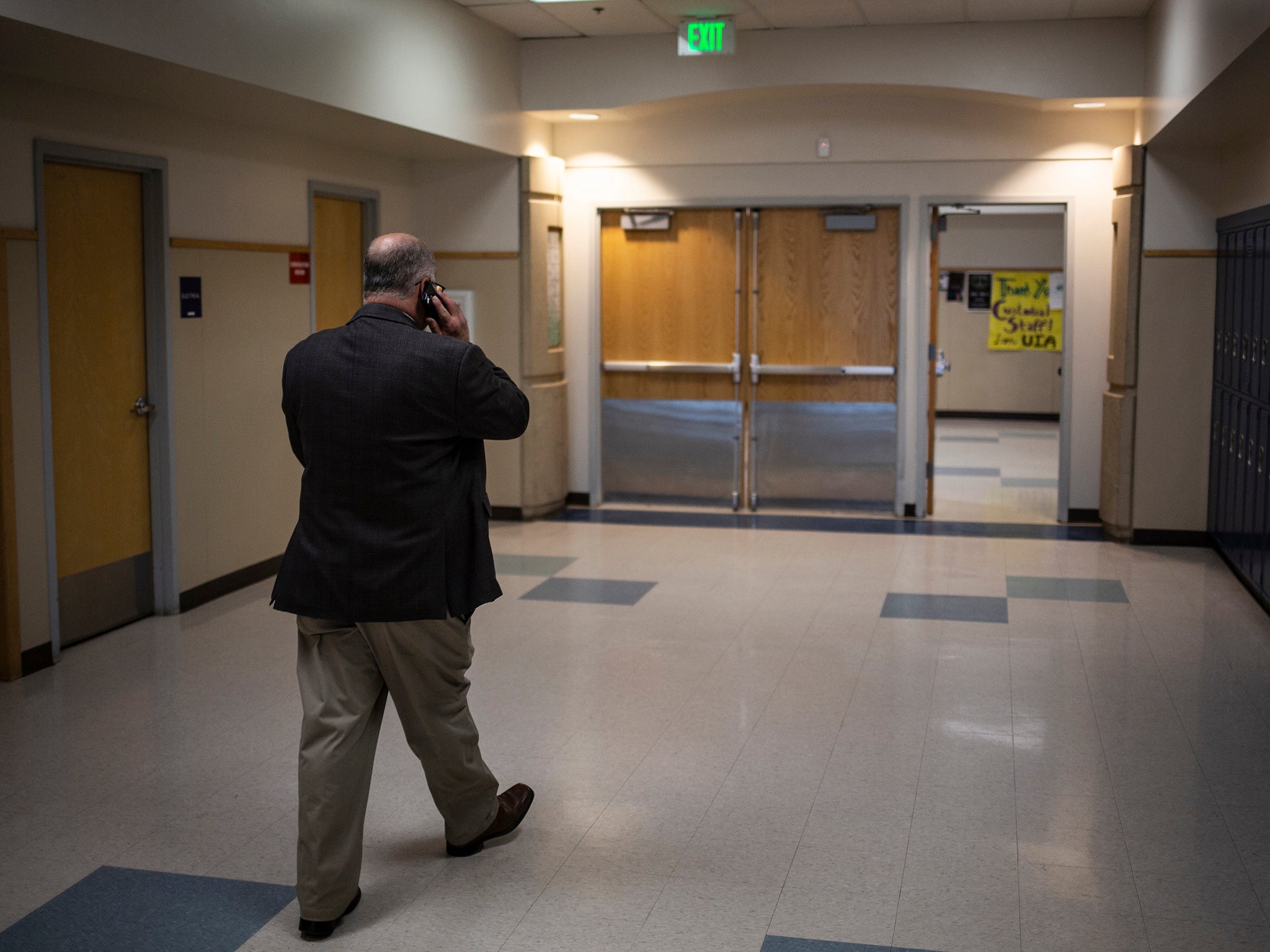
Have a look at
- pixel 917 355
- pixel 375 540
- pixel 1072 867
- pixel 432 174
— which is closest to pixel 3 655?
pixel 375 540

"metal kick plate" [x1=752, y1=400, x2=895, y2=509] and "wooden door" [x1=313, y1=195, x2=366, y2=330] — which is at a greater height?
"wooden door" [x1=313, y1=195, x2=366, y2=330]

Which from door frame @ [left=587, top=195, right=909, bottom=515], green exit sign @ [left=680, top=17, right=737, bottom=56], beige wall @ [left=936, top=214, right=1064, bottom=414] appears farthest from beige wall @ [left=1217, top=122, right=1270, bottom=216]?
beige wall @ [left=936, top=214, right=1064, bottom=414]

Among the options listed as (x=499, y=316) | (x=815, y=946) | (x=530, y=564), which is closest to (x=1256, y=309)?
(x=530, y=564)

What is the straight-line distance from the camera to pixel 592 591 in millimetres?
6723

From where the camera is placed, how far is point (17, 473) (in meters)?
5.20

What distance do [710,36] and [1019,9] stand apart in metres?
1.79

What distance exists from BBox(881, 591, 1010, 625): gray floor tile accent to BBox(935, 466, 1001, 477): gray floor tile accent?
14.6ft

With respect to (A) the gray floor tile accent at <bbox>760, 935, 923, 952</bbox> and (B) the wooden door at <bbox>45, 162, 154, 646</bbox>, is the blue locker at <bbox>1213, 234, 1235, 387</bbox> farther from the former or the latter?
(B) the wooden door at <bbox>45, 162, 154, 646</bbox>

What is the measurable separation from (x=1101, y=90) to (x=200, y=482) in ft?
18.5

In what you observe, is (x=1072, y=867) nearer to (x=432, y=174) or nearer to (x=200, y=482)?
(x=200, y=482)

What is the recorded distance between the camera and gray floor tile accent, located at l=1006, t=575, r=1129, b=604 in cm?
651

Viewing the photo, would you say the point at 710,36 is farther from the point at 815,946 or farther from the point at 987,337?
the point at 987,337

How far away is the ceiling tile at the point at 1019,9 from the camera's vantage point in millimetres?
7340

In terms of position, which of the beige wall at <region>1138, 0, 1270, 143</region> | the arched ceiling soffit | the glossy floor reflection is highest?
the arched ceiling soffit
